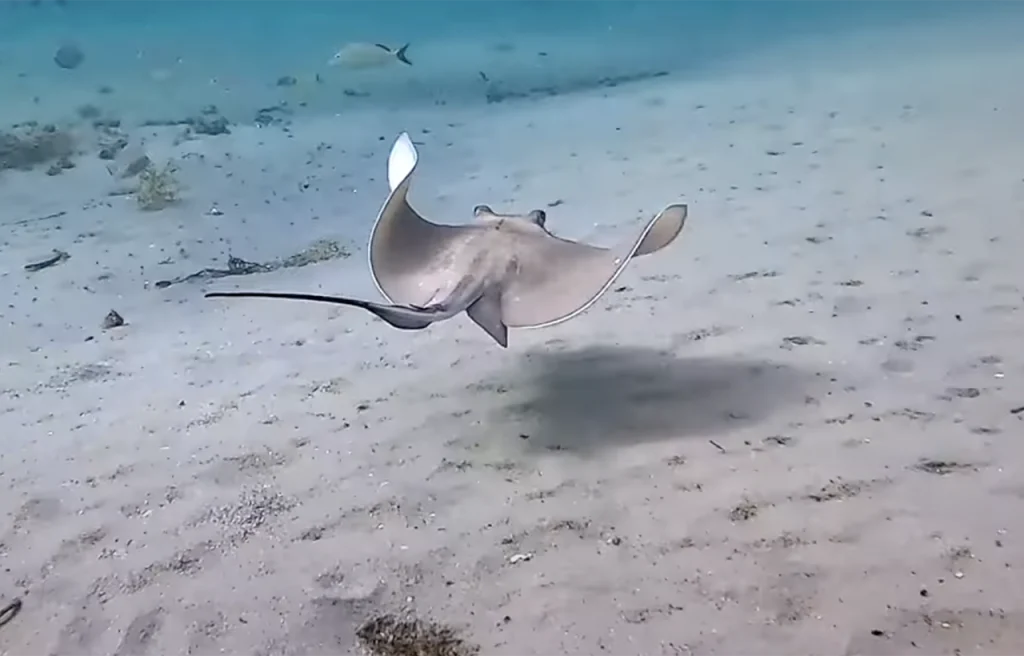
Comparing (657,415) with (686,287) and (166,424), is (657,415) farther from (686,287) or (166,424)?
(166,424)

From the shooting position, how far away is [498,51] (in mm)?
20438

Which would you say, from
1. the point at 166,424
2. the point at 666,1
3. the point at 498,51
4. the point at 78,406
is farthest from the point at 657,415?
the point at 666,1

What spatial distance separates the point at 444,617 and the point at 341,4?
38.6m

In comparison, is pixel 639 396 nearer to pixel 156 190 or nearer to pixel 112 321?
pixel 112 321

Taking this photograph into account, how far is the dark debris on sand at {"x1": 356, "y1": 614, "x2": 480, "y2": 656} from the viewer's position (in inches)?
98.3

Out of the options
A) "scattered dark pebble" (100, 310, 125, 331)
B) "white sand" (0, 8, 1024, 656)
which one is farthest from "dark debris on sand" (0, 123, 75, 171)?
"scattered dark pebble" (100, 310, 125, 331)

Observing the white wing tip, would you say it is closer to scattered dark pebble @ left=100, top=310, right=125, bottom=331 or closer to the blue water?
scattered dark pebble @ left=100, top=310, right=125, bottom=331

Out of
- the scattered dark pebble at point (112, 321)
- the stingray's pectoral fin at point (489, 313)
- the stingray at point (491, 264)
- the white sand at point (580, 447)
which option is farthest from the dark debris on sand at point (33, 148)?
the stingray's pectoral fin at point (489, 313)

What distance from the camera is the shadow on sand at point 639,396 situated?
11.8 ft

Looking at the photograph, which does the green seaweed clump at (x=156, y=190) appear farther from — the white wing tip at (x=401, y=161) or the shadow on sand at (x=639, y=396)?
the shadow on sand at (x=639, y=396)

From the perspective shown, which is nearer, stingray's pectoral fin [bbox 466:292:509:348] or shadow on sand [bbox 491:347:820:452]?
stingray's pectoral fin [bbox 466:292:509:348]

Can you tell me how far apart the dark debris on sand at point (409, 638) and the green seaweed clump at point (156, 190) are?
6888 millimetres

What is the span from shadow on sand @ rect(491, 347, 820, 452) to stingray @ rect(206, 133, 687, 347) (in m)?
0.52

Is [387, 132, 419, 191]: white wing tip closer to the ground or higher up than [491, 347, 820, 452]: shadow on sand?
higher up
